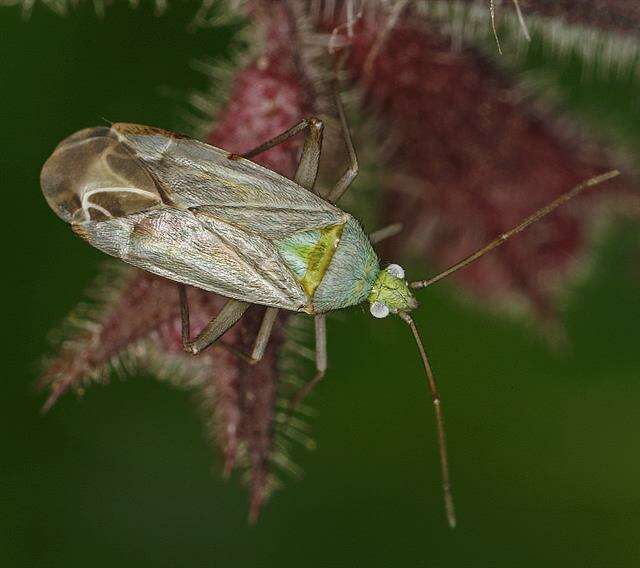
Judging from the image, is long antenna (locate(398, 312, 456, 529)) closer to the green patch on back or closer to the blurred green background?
the green patch on back

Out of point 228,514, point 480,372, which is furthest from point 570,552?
point 228,514

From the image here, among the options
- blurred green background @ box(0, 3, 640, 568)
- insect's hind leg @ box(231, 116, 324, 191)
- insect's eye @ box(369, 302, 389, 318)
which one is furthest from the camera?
blurred green background @ box(0, 3, 640, 568)

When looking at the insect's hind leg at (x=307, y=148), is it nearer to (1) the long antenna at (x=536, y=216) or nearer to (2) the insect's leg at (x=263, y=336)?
(2) the insect's leg at (x=263, y=336)

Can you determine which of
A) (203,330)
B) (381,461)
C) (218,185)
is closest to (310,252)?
(218,185)

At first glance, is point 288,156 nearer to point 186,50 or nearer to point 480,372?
point 186,50

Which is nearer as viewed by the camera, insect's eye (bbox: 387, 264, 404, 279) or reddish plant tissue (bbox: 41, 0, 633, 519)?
reddish plant tissue (bbox: 41, 0, 633, 519)

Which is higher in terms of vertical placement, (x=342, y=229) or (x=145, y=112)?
(x=342, y=229)

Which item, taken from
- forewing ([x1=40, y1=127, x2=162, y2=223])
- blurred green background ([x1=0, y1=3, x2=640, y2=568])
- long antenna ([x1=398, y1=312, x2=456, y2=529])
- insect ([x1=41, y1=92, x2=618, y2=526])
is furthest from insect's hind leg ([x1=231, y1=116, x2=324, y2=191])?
blurred green background ([x1=0, y1=3, x2=640, y2=568])
